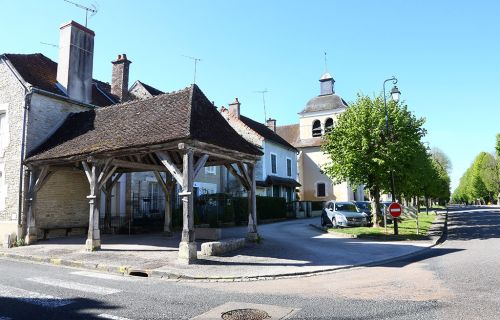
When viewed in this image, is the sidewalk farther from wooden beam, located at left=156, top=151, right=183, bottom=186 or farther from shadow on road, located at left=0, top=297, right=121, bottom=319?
shadow on road, located at left=0, top=297, right=121, bottom=319

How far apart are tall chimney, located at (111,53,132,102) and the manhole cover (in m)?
18.9

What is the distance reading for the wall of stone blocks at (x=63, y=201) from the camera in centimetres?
1636

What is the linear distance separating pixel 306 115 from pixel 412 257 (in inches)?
1383

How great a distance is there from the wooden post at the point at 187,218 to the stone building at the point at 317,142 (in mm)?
32354

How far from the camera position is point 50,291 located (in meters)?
7.48

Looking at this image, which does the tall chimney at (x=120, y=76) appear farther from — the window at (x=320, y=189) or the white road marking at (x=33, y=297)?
the window at (x=320, y=189)

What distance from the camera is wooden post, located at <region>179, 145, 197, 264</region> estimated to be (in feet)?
35.1

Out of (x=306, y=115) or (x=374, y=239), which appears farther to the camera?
(x=306, y=115)

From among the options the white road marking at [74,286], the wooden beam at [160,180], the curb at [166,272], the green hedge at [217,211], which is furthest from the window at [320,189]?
the white road marking at [74,286]

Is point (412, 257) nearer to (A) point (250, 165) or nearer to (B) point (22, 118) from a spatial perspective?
(A) point (250, 165)

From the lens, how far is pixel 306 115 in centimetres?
4603

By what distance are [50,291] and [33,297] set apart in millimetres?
549

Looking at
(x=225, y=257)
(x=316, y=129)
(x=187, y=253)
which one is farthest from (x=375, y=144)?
(x=316, y=129)

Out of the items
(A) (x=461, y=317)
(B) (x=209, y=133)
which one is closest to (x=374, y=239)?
(B) (x=209, y=133)
